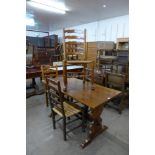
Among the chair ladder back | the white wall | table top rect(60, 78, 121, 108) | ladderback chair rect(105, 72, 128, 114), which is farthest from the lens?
the white wall

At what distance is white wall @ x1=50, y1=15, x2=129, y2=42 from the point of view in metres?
5.49

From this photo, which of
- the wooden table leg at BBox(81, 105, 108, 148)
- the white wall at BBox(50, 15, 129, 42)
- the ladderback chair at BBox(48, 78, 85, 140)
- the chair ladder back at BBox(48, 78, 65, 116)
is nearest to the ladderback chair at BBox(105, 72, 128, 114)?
the wooden table leg at BBox(81, 105, 108, 148)

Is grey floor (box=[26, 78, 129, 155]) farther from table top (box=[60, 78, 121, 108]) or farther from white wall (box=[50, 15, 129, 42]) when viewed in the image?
white wall (box=[50, 15, 129, 42])

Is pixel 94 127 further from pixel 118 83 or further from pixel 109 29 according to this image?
pixel 109 29

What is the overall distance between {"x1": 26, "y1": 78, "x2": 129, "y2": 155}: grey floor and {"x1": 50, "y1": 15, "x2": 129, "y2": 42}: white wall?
13.0 feet

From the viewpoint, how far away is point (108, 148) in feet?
6.28

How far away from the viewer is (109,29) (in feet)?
19.9

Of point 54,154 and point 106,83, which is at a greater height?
point 106,83

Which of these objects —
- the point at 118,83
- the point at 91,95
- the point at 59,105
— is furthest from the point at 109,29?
the point at 59,105

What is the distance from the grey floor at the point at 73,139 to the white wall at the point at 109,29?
3.96 meters
